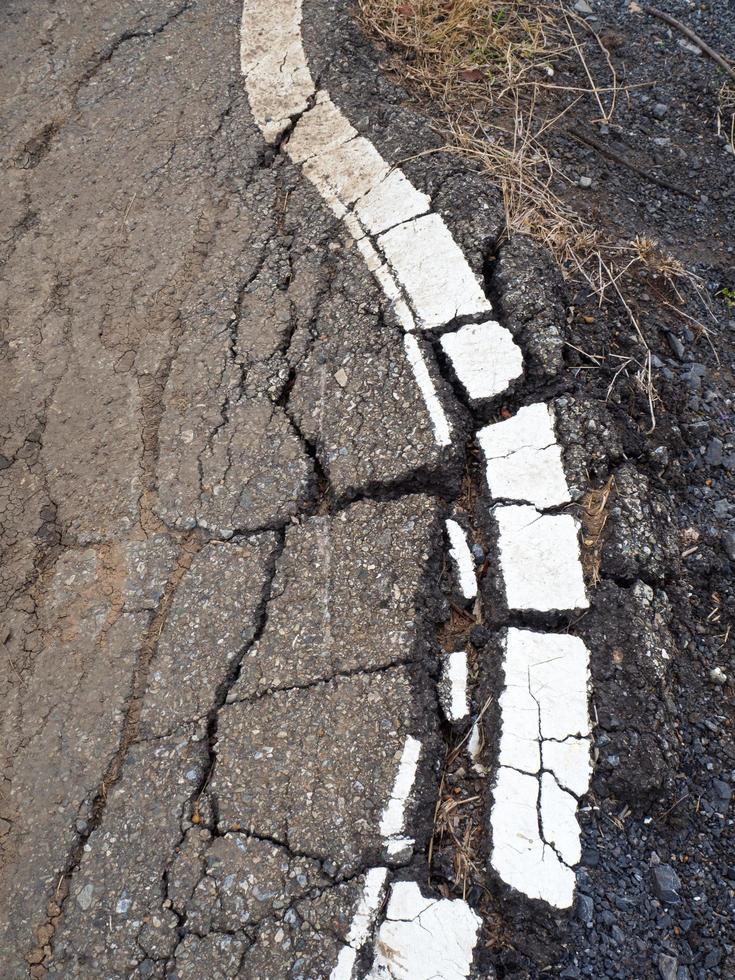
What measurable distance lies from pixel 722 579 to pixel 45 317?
8.63 feet

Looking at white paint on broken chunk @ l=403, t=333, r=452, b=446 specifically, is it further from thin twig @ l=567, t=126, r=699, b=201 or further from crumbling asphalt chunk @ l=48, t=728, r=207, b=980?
thin twig @ l=567, t=126, r=699, b=201

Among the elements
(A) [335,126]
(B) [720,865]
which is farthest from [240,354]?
(B) [720,865]

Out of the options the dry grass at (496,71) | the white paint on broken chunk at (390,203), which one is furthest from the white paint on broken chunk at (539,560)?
the dry grass at (496,71)

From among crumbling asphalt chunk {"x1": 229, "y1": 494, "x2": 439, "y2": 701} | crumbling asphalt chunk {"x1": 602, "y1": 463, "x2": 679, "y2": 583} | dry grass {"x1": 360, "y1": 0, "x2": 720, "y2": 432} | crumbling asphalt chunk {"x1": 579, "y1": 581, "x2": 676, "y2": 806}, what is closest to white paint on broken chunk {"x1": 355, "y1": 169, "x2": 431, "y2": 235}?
dry grass {"x1": 360, "y1": 0, "x2": 720, "y2": 432}

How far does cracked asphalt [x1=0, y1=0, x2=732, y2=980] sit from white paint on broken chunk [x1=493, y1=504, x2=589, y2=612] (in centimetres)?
1

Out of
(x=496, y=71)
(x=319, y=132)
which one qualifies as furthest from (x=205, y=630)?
(x=496, y=71)

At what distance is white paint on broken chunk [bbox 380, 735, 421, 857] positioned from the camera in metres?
2.03

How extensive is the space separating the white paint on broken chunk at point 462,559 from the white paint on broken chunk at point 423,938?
0.83 m

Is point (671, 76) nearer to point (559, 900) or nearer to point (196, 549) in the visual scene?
point (196, 549)

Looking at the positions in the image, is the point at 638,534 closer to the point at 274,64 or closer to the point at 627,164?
the point at 627,164

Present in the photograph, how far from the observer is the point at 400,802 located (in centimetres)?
206

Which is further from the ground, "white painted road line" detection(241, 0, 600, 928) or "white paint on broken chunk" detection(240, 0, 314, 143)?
"white paint on broken chunk" detection(240, 0, 314, 143)

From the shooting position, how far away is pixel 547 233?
285cm

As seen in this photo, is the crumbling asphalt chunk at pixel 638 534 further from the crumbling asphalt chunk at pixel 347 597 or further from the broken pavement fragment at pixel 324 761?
the broken pavement fragment at pixel 324 761
